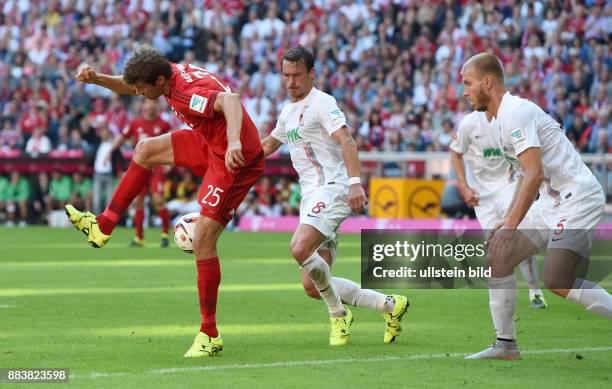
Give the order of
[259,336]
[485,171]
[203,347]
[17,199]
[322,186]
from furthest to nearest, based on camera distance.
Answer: [17,199] < [485,171] < [259,336] < [322,186] < [203,347]

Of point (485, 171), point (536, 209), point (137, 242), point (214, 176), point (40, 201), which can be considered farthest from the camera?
point (40, 201)

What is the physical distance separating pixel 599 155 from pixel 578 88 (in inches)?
120

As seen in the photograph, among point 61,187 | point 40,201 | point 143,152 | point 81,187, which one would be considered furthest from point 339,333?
point 40,201

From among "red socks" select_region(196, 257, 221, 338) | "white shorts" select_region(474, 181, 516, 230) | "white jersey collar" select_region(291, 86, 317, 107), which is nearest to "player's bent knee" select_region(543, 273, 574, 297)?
"red socks" select_region(196, 257, 221, 338)

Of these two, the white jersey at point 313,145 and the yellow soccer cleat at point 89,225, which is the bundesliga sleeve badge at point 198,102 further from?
the white jersey at point 313,145

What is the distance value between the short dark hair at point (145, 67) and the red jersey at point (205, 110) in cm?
17

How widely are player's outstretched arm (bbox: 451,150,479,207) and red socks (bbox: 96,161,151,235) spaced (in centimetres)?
414

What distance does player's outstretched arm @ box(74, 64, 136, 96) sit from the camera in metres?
8.97

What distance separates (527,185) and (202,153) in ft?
8.45

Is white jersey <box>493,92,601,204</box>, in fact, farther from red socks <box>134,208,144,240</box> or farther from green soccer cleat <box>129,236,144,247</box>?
green soccer cleat <box>129,236,144,247</box>

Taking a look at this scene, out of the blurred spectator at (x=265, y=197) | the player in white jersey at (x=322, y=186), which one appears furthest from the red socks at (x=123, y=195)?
the blurred spectator at (x=265, y=197)

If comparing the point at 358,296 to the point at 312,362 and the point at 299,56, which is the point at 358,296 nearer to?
the point at 312,362

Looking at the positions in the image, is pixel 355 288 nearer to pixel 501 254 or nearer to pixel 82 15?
pixel 501 254

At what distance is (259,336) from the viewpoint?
9.58 m
